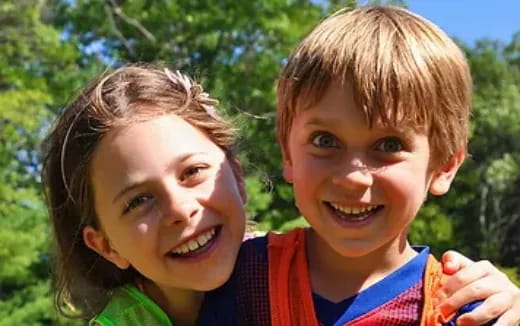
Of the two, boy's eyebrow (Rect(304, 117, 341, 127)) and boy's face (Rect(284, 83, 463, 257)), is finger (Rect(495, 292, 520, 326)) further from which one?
boy's eyebrow (Rect(304, 117, 341, 127))

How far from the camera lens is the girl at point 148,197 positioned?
6.45 ft

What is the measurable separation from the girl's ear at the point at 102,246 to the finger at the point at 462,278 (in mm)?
774

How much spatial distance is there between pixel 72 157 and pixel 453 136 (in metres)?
0.94

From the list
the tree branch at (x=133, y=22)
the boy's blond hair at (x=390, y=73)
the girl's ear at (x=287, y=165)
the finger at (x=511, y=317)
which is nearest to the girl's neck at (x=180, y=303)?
the girl's ear at (x=287, y=165)

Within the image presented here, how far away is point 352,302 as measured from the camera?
1881 millimetres

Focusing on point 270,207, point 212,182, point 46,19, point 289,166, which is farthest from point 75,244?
point 46,19

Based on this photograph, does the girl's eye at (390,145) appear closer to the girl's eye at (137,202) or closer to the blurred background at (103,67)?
the girl's eye at (137,202)

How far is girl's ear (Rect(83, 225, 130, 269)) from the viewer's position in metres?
2.10

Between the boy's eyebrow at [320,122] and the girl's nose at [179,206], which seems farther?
the girl's nose at [179,206]

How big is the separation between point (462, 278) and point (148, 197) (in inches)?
29.2

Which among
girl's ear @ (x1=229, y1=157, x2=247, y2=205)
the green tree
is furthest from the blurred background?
girl's ear @ (x1=229, y1=157, x2=247, y2=205)

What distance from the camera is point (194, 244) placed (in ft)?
6.51

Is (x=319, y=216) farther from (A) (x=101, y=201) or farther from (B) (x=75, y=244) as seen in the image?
(B) (x=75, y=244)

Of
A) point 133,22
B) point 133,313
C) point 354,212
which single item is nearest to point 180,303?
point 133,313
